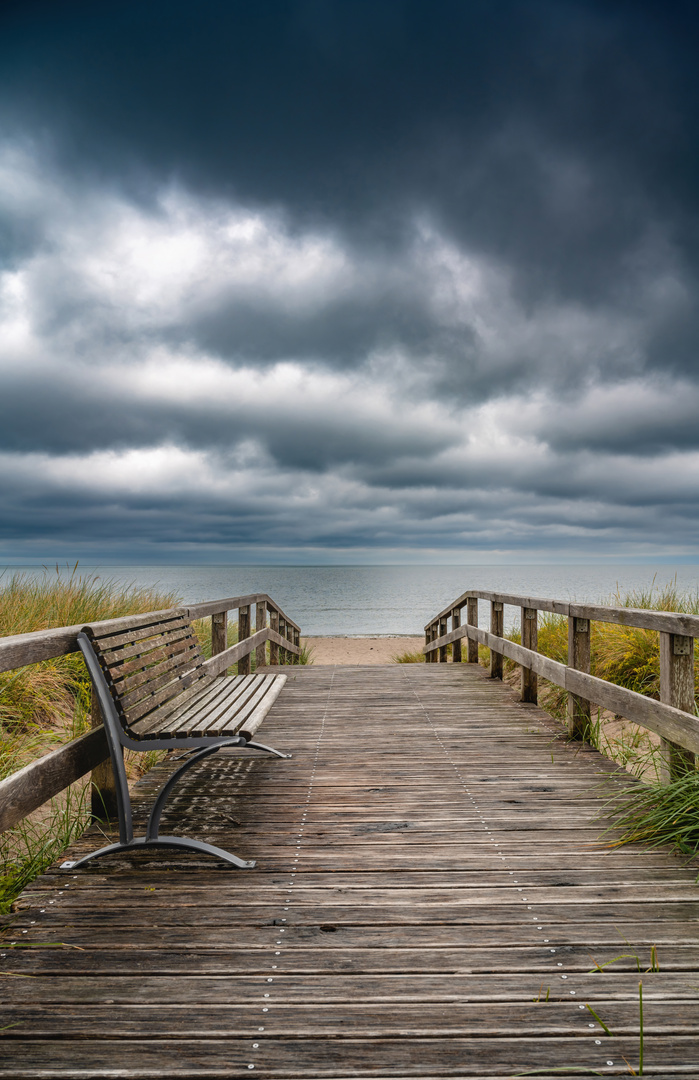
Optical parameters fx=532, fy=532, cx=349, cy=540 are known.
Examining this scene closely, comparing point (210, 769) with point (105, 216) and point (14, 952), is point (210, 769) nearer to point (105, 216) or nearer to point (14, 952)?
point (14, 952)

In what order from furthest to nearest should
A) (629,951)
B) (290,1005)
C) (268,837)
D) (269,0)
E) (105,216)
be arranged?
(105,216) → (269,0) → (268,837) → (629,951) → (290,1005)

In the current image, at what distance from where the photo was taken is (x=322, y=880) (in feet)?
7.09

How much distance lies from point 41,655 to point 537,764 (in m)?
3.05

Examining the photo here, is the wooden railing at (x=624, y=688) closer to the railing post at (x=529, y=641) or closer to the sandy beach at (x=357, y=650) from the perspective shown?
the railing post at (x=529, y=641)

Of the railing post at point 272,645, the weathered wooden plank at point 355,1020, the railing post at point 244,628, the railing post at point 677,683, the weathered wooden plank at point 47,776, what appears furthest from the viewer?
the railing post at point 272,645

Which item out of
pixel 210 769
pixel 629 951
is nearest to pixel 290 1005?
pixel 629 951

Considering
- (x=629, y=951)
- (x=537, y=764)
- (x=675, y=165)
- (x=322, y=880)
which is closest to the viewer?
(x=629, y=951)

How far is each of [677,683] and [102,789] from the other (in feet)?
9.86

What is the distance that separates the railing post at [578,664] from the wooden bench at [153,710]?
225 centimetres

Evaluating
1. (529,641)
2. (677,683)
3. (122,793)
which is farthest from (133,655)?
(529,641)

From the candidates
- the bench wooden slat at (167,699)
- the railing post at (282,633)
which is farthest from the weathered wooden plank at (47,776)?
the railing post at (282,633)

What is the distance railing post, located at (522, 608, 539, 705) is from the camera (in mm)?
4938

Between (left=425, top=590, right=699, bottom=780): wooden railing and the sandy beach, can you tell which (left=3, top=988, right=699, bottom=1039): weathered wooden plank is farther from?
the sandy beach

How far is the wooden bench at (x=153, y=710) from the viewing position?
2.30 meters
